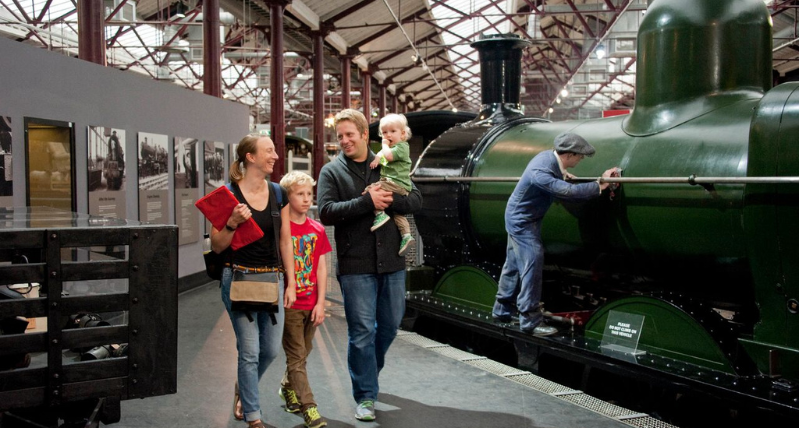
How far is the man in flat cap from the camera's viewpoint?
4.80m

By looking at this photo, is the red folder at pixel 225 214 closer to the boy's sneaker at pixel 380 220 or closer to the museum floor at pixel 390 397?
the boy's sneaker at pixel 380 220

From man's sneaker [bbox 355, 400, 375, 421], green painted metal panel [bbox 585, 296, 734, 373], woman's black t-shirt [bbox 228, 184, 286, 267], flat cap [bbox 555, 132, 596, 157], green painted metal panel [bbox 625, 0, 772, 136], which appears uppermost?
green painted metal panel [bbox 625, 0, 772, 136]

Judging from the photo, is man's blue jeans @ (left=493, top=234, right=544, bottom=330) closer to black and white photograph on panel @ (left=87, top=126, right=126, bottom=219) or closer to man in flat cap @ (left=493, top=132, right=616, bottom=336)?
man in flat cap @ (left=493, top=132, right=616, bottom=336)

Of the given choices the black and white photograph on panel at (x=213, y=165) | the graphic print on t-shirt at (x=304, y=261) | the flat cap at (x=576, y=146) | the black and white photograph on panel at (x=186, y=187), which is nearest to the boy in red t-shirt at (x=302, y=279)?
the graphic print on t-shirt at (x=304, y=261)

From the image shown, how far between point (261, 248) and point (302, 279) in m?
0.40

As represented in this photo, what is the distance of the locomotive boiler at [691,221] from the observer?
11.9ft

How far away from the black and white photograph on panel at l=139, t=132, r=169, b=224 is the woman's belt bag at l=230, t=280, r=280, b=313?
4678mm

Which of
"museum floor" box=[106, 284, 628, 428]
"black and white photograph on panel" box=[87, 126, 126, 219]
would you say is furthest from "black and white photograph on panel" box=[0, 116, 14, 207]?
"museum floor" box=[106, 284, 628, 428]

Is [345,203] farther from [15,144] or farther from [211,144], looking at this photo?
[211,144]

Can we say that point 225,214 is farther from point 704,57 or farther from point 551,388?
point 704,57

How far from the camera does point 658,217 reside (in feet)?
14.4

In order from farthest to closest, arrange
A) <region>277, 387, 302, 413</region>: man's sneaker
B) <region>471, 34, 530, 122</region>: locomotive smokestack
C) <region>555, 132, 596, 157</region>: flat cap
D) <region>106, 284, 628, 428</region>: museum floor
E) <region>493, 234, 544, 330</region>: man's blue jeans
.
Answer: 1. <region>471, 34, 530, 122</region>: locomotive smokestack
2. <region>493, 234, 544, 330</region>: man's blue jeans
3. <region>555, 132, 596, 157</region>: flat cap
4. <region>277, 387, 302, 413</region>: man's sneaker
5. <region>106, 284, 628, 428</region>: museum floor

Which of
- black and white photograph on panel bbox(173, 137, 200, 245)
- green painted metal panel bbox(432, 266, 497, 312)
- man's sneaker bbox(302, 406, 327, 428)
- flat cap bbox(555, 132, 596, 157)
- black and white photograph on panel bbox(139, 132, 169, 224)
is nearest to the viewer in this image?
man's sneaker bbox(302, 406, 327, 428)

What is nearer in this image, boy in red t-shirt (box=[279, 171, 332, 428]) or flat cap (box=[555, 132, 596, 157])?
boy in red t-shirt (box=[279, 171, 332, 428])
